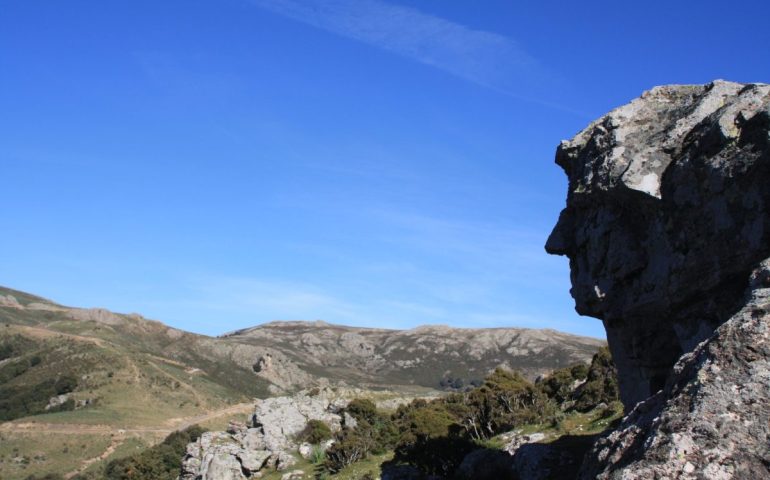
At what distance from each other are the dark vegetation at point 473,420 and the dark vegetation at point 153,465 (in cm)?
1776

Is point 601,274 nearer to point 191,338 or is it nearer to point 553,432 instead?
point 553,432

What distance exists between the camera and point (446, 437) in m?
26.8

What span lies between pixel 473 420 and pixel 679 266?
81.1 ft

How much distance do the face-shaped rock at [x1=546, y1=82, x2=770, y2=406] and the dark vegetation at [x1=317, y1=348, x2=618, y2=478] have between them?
12.3m

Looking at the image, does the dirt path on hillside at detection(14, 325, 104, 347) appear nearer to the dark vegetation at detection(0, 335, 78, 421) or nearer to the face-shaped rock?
the dark vegetation at detection(0, 335, 78, 421)

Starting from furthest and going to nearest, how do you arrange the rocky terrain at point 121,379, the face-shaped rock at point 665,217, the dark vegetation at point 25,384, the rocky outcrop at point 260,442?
the dark vegetation at point 25,384 → the rocky terrain at point 121,379 → the rocky outcrop at point 260,442 → the face-shaped rock at point 665,217

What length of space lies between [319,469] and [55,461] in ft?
134

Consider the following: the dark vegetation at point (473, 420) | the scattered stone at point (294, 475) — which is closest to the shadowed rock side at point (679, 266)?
the dark vegetation at point (473, 420)

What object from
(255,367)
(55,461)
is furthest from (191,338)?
(55,461)

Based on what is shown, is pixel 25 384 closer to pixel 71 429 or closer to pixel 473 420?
pixel 71 429

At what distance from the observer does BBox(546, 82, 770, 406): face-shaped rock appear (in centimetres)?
1101

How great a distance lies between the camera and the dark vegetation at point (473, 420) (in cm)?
2662

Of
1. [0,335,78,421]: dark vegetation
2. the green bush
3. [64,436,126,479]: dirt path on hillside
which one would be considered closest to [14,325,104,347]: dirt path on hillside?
[0,335,78,421]: dark vegetation

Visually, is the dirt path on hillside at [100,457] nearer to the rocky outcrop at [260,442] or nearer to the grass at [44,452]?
the grass at [44,452]
